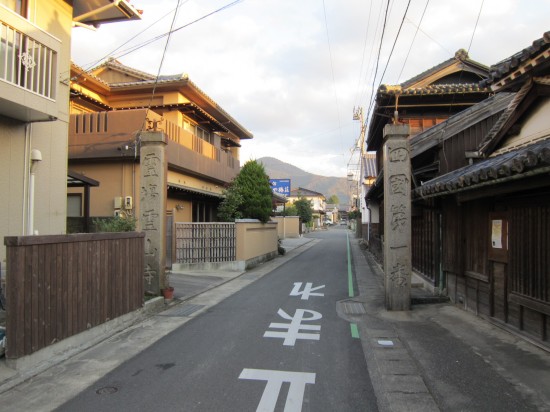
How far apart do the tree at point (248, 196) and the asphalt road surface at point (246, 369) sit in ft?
30.9

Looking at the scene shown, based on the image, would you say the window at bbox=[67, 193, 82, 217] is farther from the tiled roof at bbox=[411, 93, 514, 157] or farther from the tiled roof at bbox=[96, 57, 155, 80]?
the tiled roof at bbox=[411, 93, 514, 157]

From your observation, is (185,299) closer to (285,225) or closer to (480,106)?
(480,106)

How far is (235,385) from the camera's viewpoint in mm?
4895

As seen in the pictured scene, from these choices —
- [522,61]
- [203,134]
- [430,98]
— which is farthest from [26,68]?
[203,134]

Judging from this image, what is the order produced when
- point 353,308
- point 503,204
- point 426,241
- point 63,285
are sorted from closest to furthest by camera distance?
point 63,285 < point 503,204 < point 353,308 < point 426,241

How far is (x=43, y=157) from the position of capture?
1029 centimetres

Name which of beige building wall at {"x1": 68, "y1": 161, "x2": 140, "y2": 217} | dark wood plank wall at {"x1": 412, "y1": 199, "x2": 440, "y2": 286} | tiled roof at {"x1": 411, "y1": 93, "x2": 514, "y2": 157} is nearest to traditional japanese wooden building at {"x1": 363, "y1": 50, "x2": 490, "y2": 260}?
dark wood plank wall at {"x1": 412, "y1": 199, "x2": 440, "y2": 286}

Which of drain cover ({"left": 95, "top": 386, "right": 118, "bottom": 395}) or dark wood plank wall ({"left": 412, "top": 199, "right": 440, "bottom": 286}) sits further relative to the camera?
dark wood plank wall ({"left": 412, "top": 199, "right": 440, "bottom": 286})

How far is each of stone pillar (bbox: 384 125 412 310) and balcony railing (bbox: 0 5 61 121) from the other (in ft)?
25.9

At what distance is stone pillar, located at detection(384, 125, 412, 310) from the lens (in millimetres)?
9242

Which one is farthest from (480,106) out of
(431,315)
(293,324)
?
(293,324)

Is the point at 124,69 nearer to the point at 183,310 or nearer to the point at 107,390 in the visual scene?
the point at 183,310

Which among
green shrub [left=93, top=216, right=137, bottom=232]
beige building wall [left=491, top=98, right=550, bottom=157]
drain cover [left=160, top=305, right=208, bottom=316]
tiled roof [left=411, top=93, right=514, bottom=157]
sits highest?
tiled roof [left=411, top=93, right=514, bottom=157]

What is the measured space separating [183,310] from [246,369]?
4315 millimetres
